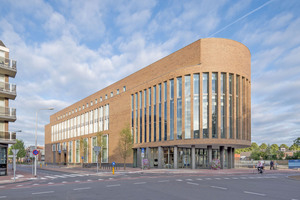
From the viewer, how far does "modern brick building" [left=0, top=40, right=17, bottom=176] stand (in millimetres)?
34844

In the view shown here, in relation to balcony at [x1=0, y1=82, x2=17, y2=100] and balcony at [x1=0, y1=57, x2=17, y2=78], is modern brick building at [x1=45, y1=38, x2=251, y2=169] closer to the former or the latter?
balcony at [x1=0, y1=82, x2=17, y2=100]

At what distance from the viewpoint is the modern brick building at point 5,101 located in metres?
34.8

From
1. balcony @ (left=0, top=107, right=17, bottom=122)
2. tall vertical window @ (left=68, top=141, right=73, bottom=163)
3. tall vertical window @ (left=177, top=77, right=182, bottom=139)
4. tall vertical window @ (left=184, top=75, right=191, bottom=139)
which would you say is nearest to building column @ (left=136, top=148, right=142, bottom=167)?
tall vertical window @ (left=177, top=77, right=182, bottom=139)

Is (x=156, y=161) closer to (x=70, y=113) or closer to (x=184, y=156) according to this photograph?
(x=184, y=156)

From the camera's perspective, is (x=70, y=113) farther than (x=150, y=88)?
Yes

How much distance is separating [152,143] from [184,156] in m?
6.46

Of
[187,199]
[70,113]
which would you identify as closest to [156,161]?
[187,199]

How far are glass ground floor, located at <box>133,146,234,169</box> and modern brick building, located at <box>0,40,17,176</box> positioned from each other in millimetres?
19763

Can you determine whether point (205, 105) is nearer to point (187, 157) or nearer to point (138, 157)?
point (187, 157)

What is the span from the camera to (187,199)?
42.7 ft

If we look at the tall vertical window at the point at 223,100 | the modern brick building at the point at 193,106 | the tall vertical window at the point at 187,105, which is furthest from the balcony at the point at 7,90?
the tall vertical window at the point at 223,100

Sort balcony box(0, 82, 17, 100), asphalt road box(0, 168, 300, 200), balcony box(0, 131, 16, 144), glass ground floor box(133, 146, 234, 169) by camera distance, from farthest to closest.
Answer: glass ground floor box(133, 146, 234, 169), balcony box(0, 82, 17, 100), balcony box(0, 131, 16, 144), asphalt road box(0, 168, 300, 200)

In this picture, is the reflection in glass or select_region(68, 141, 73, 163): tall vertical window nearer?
the reflection in glass

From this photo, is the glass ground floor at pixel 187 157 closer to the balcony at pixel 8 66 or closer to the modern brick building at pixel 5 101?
the modern brick building at pixel 5 101
